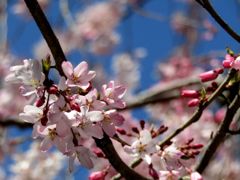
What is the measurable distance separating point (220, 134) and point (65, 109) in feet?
1.86

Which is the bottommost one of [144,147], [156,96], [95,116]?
[144,147]

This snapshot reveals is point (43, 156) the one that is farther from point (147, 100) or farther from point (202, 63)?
point (202, 63)

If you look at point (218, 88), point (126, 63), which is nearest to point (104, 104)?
point (218, 88)

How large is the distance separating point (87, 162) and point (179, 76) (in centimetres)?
474

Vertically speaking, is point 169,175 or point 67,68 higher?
point 67,68

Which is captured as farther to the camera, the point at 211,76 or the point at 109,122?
the point at 211,76

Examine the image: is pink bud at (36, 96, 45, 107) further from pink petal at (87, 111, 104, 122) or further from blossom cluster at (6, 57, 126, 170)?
pink petal at (87, 111, 104, 122)

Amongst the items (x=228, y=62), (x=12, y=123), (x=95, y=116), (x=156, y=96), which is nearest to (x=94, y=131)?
(x=95, y=116)

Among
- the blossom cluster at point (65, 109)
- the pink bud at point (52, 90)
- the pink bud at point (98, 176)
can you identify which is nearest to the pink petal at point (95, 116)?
the blossom cluster at point (65, 109)

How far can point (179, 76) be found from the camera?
6055mm

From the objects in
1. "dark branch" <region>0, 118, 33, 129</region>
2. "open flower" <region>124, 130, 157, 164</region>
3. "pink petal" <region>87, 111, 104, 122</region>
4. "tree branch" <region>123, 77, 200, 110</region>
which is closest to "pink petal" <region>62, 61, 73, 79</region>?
"pink petal" <region>87, 111, 104, 122</region>

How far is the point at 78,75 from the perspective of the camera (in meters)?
1.35

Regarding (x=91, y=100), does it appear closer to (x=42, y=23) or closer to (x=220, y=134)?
(x=42, y=23)

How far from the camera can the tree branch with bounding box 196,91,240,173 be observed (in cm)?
150
